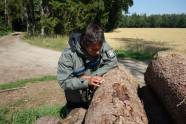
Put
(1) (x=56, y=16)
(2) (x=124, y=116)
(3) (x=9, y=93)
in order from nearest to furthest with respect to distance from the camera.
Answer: (2) (x=124, y=116)
(3) (x=9, y=93)
(1) (x=56, y=16)

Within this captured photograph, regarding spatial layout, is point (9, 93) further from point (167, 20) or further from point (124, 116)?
point (167, 20)

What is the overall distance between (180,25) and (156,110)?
306 ft

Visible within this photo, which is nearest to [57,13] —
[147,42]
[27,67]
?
[147,42]

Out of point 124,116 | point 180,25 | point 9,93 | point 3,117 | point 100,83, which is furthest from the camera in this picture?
point 180,25

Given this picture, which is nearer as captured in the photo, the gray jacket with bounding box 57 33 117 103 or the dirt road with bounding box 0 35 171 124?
the gray jacket with bounding box 57 33 117 103

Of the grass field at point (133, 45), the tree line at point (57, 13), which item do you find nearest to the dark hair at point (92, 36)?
the grass field at point (133, 45)

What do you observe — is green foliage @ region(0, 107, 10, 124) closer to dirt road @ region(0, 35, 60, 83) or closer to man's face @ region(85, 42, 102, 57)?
man's face @ region(85, 42, 102, 57)

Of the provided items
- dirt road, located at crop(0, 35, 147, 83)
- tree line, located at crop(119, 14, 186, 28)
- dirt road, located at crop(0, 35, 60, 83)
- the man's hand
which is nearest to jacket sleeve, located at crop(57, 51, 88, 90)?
the man's hand

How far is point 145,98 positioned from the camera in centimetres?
595

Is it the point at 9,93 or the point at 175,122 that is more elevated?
the point at 175,122

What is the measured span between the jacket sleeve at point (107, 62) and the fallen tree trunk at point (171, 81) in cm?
62

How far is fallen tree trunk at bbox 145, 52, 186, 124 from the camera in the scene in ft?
15.4

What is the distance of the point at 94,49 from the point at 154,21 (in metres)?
96.3

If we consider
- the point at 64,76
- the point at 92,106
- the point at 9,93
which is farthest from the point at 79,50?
the point at 9,93
